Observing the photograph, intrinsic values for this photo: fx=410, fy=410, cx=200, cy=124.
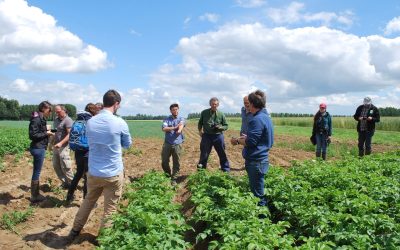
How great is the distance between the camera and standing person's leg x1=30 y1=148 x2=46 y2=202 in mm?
8125

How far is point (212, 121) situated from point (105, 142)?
14.5 feet

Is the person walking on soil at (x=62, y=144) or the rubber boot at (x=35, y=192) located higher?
the person walking on soil at (x=62, y=144)

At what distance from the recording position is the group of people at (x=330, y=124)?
1215 cm

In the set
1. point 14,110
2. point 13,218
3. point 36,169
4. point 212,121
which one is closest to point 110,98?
point 13,218

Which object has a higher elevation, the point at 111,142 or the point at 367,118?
the point at 367,118

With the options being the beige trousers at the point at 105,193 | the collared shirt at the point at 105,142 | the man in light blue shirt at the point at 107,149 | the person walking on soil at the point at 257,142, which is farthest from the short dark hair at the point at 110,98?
the person walking on soil at the point at 257,142

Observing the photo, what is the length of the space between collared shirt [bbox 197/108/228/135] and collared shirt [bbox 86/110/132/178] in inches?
163

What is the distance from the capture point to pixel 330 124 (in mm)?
12156

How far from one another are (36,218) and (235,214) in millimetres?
4003

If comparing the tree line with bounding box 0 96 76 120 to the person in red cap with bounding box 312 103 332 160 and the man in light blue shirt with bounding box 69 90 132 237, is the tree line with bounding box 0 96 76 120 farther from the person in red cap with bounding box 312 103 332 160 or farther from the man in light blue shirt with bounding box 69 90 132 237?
the man in light blue shirt with bounding box 69 90 132 237

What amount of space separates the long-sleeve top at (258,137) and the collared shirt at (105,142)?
1943 mm

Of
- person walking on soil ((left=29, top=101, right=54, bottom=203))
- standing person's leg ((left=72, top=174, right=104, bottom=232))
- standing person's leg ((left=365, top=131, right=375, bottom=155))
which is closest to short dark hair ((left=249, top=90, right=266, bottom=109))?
standing person's leg ((left=72, top=174, right=104, bottom=232))

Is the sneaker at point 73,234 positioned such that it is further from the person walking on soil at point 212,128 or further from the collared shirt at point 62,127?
the person walking on soil at point 212,128

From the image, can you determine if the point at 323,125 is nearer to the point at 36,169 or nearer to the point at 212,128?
the point at 212,128
